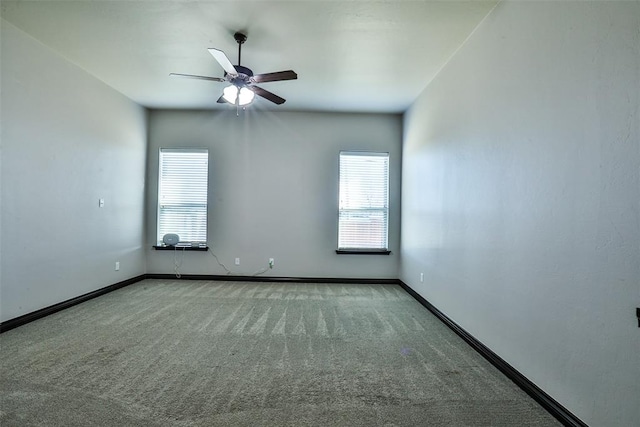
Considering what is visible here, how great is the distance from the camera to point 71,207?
3.58 meters

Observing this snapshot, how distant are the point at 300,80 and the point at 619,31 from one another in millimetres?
3036

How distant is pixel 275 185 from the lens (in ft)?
16.8

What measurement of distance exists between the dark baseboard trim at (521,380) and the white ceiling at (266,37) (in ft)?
9.12

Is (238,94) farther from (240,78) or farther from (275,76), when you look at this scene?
(275,76)

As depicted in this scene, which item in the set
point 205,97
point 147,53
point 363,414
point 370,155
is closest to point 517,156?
point 363,414

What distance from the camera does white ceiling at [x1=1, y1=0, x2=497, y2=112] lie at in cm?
251

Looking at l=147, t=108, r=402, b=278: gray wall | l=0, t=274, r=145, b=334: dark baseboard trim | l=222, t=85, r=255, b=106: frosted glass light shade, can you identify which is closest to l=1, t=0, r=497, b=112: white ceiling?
l=222, t=85, r=255, b=106: frosted glass light shade

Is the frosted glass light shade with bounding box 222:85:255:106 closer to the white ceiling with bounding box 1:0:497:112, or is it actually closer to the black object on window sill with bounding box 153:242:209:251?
A: the white ceiling with bounding box 1:0:497:112

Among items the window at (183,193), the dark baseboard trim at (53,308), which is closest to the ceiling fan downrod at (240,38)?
the window at (183,193)

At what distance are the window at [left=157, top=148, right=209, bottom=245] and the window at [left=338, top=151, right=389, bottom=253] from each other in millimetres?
2338

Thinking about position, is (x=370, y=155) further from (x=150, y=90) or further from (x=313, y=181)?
(x=150, y=90)

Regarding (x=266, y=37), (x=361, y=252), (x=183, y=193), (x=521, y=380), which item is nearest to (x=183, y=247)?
(x=183, y=193)

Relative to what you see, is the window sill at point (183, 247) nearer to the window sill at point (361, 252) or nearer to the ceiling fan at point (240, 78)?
the window sill at point (361, 252)

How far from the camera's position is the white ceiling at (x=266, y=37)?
8.23ft
